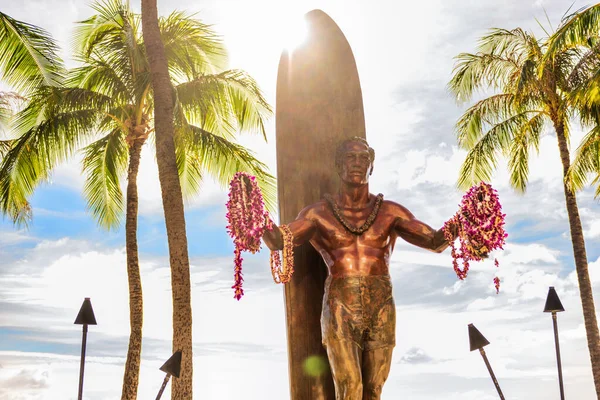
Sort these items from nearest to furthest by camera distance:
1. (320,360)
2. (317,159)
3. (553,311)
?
(320,360)
(317,159)
(553,311)

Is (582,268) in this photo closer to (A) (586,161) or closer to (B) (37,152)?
(A) (586,161)

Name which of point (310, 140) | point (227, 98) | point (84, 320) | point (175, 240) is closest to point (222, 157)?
point (227, 98)

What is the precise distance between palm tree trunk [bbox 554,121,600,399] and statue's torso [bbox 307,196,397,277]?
11611mm

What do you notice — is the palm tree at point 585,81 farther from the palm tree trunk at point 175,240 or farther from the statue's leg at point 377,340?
the statue's leg at point 377,340

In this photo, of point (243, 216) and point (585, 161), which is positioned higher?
point (585, 161)

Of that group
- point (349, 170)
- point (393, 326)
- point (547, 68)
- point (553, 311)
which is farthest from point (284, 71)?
point (547, 68)

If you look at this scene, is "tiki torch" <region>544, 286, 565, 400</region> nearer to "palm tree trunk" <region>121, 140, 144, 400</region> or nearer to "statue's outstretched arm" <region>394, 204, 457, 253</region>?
"statue's outstretched arm" <region>394, 204, 457, 253</region>

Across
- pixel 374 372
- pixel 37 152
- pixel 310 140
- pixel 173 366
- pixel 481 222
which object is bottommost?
pixel 374 372

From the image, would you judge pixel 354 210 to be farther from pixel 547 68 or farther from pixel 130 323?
pixel 547 68

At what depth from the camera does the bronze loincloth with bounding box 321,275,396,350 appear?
423 centimetres

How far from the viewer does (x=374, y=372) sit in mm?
4234

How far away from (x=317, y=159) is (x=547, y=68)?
39.2ft

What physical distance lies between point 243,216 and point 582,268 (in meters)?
13.0

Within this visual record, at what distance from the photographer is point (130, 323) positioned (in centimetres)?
1400
